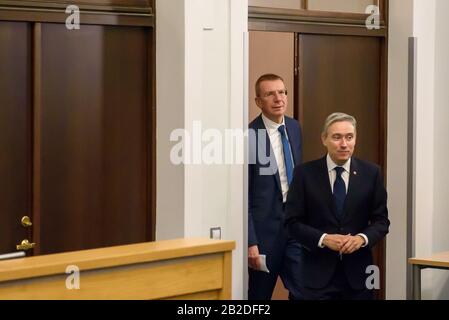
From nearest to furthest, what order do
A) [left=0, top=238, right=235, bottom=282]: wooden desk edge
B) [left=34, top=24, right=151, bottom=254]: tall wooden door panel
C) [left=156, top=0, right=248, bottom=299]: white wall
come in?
[left=0, top=238, right=235, bottom=282]: wooden desk edge → [left=34, top=24, right=151, bottom=254]: tall wooden door panel → [left=156, top=0, right=248, bottom=299]: white wall

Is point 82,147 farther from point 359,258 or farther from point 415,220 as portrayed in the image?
point 415,220

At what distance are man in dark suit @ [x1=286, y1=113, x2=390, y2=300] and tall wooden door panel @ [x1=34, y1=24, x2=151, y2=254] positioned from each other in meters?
0.85

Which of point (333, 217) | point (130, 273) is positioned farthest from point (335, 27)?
point (130, 273)

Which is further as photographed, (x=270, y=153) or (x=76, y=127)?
(x=270, y=153)

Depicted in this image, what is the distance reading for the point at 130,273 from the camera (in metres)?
2.55

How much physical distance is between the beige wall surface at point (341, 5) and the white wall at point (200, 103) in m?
0.64

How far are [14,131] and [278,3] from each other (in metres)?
1.73

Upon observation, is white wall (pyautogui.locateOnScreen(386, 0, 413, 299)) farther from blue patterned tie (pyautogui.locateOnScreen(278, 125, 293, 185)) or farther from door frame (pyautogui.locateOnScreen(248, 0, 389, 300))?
blue patterned tie (pyautogui.locateOnScreen(278, 125, 293, 185))

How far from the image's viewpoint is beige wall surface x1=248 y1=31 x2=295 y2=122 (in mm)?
4781

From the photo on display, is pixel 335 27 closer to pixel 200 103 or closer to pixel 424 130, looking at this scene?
pixel 424 130

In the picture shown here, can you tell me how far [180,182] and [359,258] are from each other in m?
1.08

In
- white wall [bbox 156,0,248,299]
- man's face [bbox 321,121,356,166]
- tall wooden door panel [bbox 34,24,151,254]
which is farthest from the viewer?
man's face [bbox 321,121,356,166]

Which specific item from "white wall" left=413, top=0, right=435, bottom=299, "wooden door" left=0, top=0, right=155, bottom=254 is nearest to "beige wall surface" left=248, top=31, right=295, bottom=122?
"wooden door" left=0, top=0, right=155, bottom=254

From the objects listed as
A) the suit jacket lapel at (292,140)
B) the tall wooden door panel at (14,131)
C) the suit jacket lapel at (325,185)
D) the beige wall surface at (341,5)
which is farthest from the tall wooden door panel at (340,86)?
the tall wooden door panel at (14,131)
